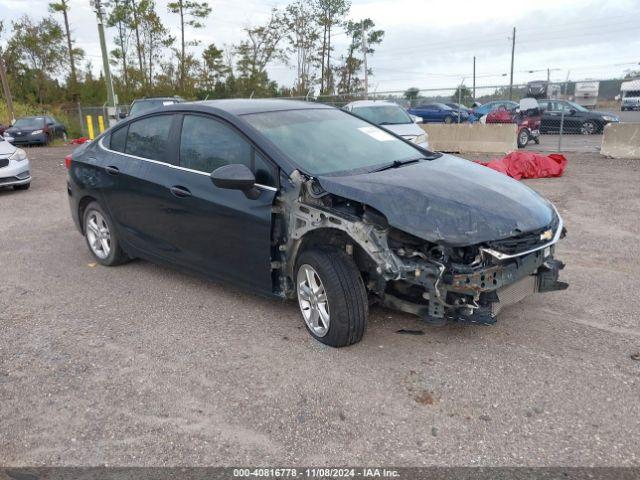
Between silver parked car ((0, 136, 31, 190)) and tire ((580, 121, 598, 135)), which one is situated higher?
silver parked car ((0, 136, 31, 190))

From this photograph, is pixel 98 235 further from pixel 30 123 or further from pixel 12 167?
pixel 30 123

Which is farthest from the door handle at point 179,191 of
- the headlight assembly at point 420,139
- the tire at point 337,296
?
the headlight assembly at point 420,139

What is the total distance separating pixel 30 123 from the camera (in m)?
23.5

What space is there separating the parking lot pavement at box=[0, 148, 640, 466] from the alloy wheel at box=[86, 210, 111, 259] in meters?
0.57

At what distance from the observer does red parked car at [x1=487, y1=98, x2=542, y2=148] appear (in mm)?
16859

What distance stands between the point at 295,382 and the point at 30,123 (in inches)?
950

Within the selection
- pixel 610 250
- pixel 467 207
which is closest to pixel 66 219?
pixel 467 207

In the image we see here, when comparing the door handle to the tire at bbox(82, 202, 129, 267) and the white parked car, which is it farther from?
the white parked car

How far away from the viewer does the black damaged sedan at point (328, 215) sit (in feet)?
11.1

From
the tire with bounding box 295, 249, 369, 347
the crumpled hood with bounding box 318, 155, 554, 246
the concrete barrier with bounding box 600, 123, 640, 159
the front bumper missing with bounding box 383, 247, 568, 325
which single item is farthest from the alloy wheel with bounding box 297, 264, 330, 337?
the concrete barrier with bounding box 600, 123, 640, 159

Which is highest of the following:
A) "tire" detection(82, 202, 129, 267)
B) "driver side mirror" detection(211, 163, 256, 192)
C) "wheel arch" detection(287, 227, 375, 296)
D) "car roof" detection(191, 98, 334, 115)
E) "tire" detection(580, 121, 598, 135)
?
"car roof" detection(191, 98, 334, 115)

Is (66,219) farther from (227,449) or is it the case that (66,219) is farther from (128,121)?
(227,449)

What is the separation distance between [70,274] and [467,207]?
4075mm

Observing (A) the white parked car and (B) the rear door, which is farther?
(A) the white parked car
